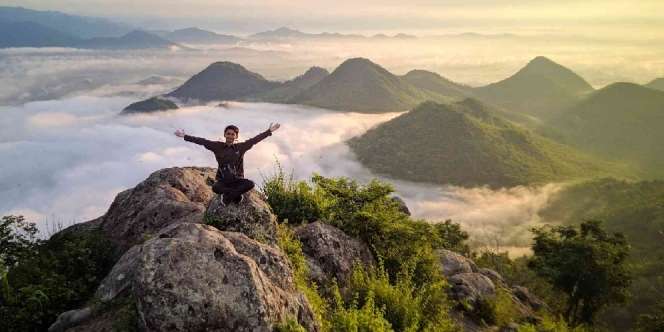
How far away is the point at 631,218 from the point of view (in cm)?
13012

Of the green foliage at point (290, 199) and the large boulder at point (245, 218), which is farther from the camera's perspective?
the green foliage at point (290, 199)

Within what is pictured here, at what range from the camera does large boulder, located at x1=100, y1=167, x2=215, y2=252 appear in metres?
13.0

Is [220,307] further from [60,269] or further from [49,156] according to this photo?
[49,156]

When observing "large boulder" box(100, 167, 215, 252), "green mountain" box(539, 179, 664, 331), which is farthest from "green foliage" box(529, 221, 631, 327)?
"large boulder" box(100, 167, 215, 252)

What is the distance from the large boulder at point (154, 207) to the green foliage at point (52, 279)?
1.12m

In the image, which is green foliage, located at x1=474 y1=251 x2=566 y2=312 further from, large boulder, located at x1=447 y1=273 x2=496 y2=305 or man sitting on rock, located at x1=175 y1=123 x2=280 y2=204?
man sitting on rock, located at x1=175 y1=123 x2=280 y2=204

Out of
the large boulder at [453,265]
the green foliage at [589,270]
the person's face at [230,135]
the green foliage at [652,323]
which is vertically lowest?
the green foliage at [652,323]

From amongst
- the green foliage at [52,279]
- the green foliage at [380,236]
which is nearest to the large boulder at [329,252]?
the green foliage at [380,236]

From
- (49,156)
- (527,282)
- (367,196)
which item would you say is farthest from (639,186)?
(49,156)

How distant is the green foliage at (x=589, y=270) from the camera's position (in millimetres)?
41719

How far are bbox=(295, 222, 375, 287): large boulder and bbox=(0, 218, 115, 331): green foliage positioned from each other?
227 inches

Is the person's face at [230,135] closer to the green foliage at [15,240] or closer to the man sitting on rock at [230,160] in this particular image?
the man sitting on rock at [230,160]

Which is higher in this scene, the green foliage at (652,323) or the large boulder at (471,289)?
the large boulder at (471,289)

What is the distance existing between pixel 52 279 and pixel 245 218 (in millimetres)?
4569
